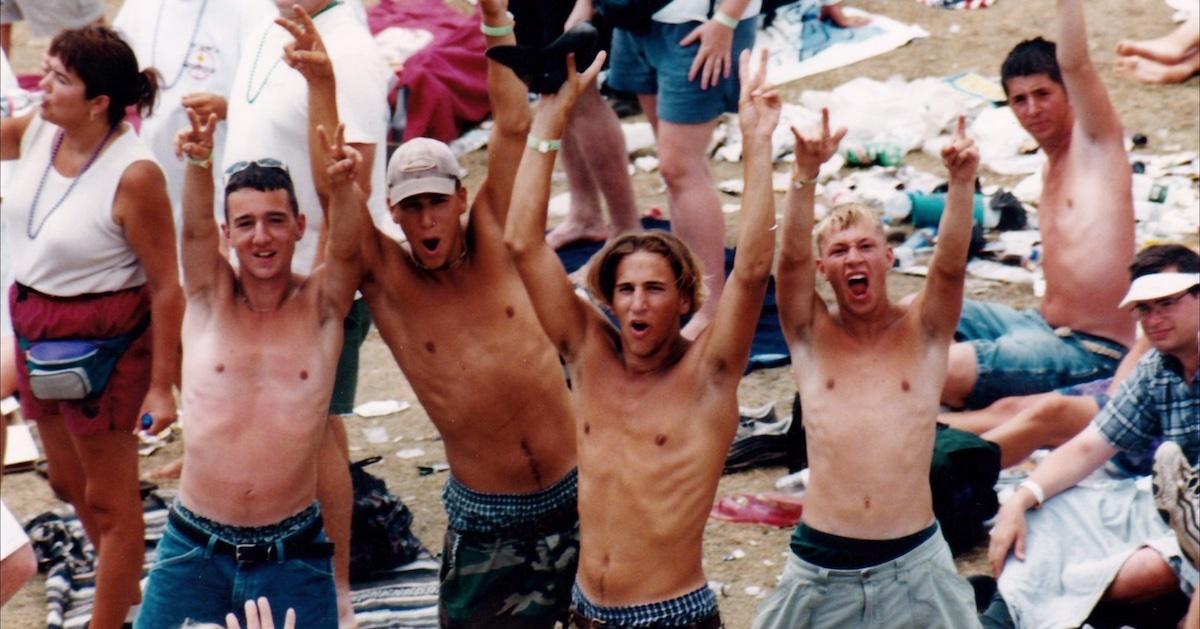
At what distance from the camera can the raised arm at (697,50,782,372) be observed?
441 centimetres

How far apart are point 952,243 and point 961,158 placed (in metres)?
0.25

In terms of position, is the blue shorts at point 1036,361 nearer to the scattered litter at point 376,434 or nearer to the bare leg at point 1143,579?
the bare leg at point 1143,579

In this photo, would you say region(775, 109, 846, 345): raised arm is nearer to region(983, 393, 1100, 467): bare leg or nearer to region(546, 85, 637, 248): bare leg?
region(983, 393, 1100, 467): bare leg

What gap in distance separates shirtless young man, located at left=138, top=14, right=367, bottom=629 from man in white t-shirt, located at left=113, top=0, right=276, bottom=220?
4.41ft

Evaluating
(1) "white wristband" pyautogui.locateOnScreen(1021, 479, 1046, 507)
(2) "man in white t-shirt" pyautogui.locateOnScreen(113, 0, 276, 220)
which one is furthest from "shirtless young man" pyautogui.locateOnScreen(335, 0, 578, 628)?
(1) "white wristband" pyautogui.locateOnScreen(1021, 479, 1046, 507)

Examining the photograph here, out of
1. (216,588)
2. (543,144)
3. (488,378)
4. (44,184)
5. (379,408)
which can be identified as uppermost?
(543,144)

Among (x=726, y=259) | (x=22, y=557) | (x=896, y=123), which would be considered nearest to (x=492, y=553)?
(x=22, y=557)

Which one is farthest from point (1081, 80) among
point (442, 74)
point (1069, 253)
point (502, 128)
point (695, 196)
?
point (442, 74)

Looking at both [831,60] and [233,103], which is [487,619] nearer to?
[233,103]

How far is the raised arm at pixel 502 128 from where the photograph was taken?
16.2 feet

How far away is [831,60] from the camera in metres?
10.3

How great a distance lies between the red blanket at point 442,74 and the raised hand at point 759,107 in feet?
18.1

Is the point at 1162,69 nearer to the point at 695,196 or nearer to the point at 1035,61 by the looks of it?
the point at 1035,61

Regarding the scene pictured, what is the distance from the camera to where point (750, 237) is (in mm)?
4414
